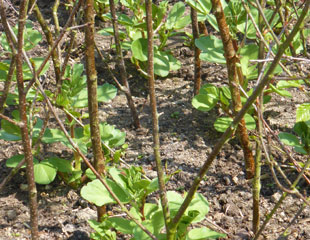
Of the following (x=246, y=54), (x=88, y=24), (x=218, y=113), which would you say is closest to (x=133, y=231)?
(x=88, y=24)

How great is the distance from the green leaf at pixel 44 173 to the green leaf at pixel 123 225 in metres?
0.43

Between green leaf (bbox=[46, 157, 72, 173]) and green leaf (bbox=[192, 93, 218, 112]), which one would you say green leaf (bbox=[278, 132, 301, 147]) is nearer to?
green leaf (bbox=[192, 93, 218, 112])

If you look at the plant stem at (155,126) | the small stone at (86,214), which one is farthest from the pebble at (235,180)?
the plant stem at (155,126)

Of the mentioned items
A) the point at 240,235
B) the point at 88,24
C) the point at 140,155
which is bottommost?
the point at 240,235

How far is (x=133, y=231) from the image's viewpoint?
162 centimetres

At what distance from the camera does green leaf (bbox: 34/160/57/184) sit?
2.04 m

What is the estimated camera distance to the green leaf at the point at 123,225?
67.2 inches

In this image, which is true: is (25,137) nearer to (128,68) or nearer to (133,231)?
(133,231)

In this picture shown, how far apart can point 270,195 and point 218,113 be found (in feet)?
1.93

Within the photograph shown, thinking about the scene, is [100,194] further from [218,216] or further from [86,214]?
[218,216]

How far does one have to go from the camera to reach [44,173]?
2070mm

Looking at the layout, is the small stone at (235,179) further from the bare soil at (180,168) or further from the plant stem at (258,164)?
the plant stem at (258,164)

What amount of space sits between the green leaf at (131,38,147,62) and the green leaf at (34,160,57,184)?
635 mm

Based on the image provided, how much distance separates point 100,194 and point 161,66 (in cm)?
80
